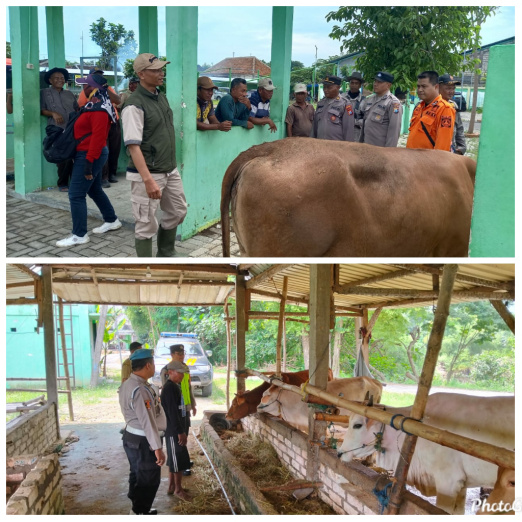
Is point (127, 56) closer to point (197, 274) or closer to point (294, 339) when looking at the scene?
point (197, 274)

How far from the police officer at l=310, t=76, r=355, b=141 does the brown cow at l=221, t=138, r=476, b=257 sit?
7.55ft

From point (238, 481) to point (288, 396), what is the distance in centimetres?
120

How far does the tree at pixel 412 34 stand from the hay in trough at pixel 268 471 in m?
4.50

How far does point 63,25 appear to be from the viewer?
26.0 feet

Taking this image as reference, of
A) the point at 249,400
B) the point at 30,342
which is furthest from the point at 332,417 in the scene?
the point at 30,342

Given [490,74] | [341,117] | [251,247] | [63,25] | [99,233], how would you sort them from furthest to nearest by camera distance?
[63,25] → [341,117] → [99,233] → [251,247] → [490,74]

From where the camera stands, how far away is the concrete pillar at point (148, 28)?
8.86 meters

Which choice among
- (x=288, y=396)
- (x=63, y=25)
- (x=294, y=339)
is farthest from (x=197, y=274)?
(x=294, y=339)

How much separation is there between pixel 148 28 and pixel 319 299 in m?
6.47

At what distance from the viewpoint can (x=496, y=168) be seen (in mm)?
2992

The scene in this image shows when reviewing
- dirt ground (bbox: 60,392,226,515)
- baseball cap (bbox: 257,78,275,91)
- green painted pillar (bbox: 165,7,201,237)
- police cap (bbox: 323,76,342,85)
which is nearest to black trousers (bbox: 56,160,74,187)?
green painted pillar (bbox: 165,7,201,237)

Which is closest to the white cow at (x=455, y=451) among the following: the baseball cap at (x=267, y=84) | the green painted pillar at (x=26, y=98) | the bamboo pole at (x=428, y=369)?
the bamboo pole at (x=428, y=369)

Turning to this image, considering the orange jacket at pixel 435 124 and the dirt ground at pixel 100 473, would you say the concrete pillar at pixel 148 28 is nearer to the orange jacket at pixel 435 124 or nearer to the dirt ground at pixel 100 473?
the orange jacket at pixel 435 124

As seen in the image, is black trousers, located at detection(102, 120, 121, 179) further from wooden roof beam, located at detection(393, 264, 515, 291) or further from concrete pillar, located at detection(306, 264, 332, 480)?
wooden roof beam, located at detection(393, 264, 515, 291)
